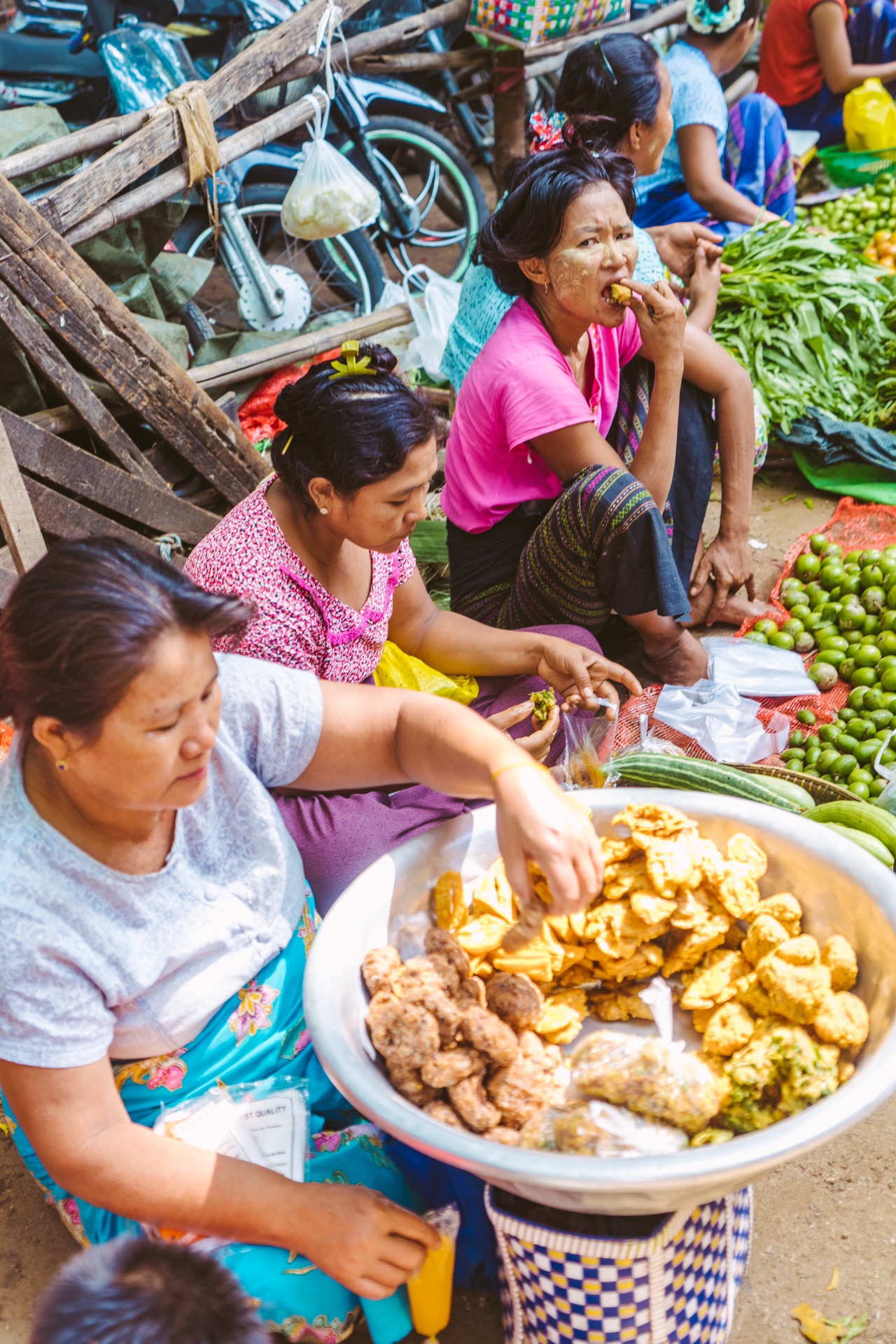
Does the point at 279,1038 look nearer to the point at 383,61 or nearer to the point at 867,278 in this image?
the point at 867,278

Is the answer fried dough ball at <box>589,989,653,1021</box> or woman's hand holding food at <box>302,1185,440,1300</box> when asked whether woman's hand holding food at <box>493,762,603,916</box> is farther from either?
woman's hand holding food at <box>302,1185,440,1300</box>

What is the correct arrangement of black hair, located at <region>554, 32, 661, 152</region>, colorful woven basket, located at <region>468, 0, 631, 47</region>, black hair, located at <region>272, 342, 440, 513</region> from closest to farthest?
black hair, located at <region>272, 342, 440, 513</region> < black hair, located at <region>554, 32, 661, 152</region> < colorful woven basket, located at <region>468, 0, 631, 47</region>

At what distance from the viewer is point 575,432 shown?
272 cm

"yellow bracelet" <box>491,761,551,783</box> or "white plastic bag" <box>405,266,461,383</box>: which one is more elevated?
"yellow bracelet" <box>491,761,551,783</box>

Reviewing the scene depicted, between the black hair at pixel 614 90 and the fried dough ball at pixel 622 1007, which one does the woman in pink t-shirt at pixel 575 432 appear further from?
the fried dough ball at pixel 622 1007

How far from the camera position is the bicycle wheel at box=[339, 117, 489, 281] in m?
5.46

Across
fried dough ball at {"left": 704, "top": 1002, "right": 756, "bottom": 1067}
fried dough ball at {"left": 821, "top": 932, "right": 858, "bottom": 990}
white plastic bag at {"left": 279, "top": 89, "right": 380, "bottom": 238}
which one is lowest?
fried dough ball at {"left": 704, "top": 1002, "right": 756, "bottom": 1067}

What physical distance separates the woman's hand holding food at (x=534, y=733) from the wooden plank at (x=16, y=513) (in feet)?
4.91

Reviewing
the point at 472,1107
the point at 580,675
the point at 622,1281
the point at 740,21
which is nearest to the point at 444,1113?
the point at 472,1107

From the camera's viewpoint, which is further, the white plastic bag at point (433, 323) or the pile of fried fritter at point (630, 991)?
the white plastic bag at point (433, 323)

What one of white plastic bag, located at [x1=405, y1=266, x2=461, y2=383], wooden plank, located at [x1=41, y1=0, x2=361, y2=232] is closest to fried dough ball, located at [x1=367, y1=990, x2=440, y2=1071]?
wooden plank, located at [x1=41, y1=0, x2=361, y2=232]

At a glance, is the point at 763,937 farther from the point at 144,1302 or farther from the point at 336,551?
the point at 336,551

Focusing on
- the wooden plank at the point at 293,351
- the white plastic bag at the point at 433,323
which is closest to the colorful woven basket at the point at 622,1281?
the wooden plank at the point at 293,351

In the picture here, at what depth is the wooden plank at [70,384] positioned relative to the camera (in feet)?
9.55
